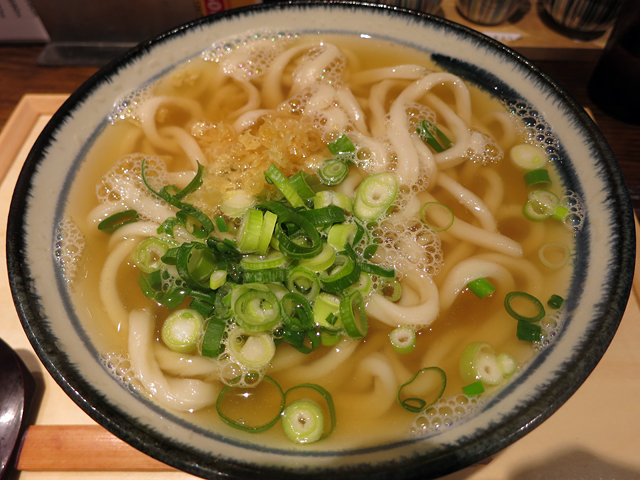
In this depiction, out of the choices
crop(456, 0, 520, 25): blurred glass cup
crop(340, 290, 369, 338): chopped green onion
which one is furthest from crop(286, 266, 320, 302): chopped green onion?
crop(456, 0, 520, 25): blurred glass cup

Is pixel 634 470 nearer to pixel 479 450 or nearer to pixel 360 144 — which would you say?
pixel 479 450

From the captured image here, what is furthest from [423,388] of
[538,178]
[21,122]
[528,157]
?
[21,122]

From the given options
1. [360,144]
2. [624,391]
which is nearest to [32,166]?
[360,144]

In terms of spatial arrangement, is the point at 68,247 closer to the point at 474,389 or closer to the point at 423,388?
the point at 423,388

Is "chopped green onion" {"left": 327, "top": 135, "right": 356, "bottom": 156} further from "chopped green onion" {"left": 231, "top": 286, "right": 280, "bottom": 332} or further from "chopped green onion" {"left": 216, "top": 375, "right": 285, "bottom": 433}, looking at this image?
"chopped green onion" {"left": 216, "top": 375, "right": 285, "bottom": 433}

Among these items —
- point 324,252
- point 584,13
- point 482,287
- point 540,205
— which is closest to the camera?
point 324,252
